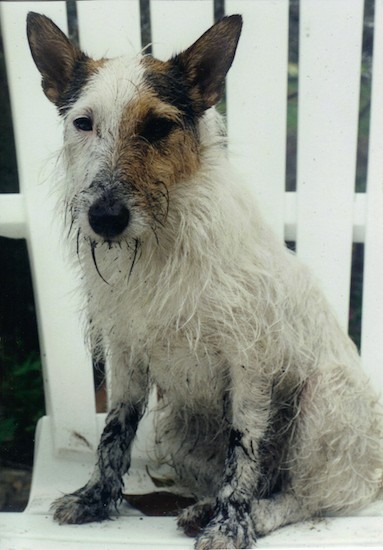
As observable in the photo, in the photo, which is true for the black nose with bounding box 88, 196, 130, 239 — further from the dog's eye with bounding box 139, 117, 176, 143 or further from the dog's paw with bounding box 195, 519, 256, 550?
the dog's paw with bounding box 195, 519, 256, 550

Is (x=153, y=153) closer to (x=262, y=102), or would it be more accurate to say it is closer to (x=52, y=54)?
(x=52, y=54)

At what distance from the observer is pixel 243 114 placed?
2000 millimetres

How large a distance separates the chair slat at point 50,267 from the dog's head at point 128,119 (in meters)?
0.27

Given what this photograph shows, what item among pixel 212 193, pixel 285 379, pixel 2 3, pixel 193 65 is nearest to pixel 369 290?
pixel 285 379

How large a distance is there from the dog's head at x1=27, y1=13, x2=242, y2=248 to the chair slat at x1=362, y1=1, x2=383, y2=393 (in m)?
0.53

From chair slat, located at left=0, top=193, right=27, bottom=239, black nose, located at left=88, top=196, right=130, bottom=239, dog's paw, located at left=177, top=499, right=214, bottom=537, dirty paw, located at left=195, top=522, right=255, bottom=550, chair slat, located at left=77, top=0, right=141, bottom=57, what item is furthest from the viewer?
chair slat, located at left=0, top=193, right=27, bottom=239

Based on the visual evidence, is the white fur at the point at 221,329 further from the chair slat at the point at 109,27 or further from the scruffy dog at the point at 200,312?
the chair slat at the point at 109,27

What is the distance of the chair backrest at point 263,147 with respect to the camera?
188cm

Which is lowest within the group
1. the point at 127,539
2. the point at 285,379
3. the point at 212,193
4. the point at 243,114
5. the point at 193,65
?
the point at 127,539

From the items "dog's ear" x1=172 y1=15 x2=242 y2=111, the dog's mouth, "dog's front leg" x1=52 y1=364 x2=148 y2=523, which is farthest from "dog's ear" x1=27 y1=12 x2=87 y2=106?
"dog's front leg" x1=52 y1=364 x2=148 y2=523

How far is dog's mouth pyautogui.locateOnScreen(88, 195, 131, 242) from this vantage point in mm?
1391

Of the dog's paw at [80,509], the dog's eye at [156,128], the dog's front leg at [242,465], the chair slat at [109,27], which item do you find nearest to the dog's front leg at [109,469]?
the dog's paw at [80,509]

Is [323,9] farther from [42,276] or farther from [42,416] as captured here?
[42,416]

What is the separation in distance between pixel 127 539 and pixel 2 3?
1246 millimetres
